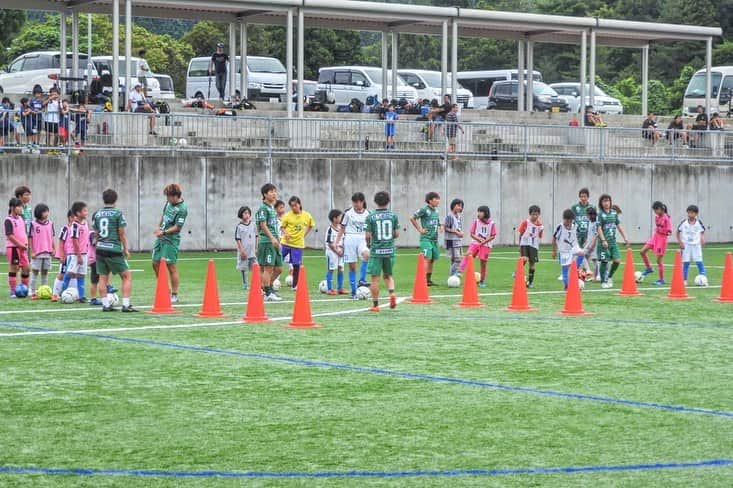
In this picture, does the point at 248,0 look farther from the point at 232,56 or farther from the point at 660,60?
the point at 660,60

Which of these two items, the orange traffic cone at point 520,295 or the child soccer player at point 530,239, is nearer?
the orange traffic cone at point 520,295

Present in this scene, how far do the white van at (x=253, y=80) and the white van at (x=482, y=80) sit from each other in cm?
1001

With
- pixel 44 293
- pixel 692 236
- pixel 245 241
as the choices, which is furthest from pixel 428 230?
pixel 44 293

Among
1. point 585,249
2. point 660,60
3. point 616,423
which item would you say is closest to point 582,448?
point 616,423

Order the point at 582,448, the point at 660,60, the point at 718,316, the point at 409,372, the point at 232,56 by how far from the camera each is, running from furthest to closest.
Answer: the point at 660,60
the point at 232,56
the point at 718,316
the point at 409,372
the point at 582,448

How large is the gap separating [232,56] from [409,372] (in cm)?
2948

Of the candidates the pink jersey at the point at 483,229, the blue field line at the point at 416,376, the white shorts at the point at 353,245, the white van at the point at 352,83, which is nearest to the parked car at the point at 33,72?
the white van at the point at 352,83

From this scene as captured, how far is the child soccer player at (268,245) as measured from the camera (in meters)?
19.3

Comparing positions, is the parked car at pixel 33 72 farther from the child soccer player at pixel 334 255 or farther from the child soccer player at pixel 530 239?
the child soccer player at pixel 530 239

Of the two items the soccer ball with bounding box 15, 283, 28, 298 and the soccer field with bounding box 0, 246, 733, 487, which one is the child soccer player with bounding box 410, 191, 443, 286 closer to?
the soccer field with bounding box 0, 246, 733, 487

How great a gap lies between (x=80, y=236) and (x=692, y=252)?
11489 mm

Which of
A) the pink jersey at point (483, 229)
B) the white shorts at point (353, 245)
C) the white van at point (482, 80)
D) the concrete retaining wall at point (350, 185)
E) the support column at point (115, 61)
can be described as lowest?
the white shorts at point (353, 245)

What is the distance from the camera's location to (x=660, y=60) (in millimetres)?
84500

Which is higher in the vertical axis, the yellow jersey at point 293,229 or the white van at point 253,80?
the white van at point 253,80
